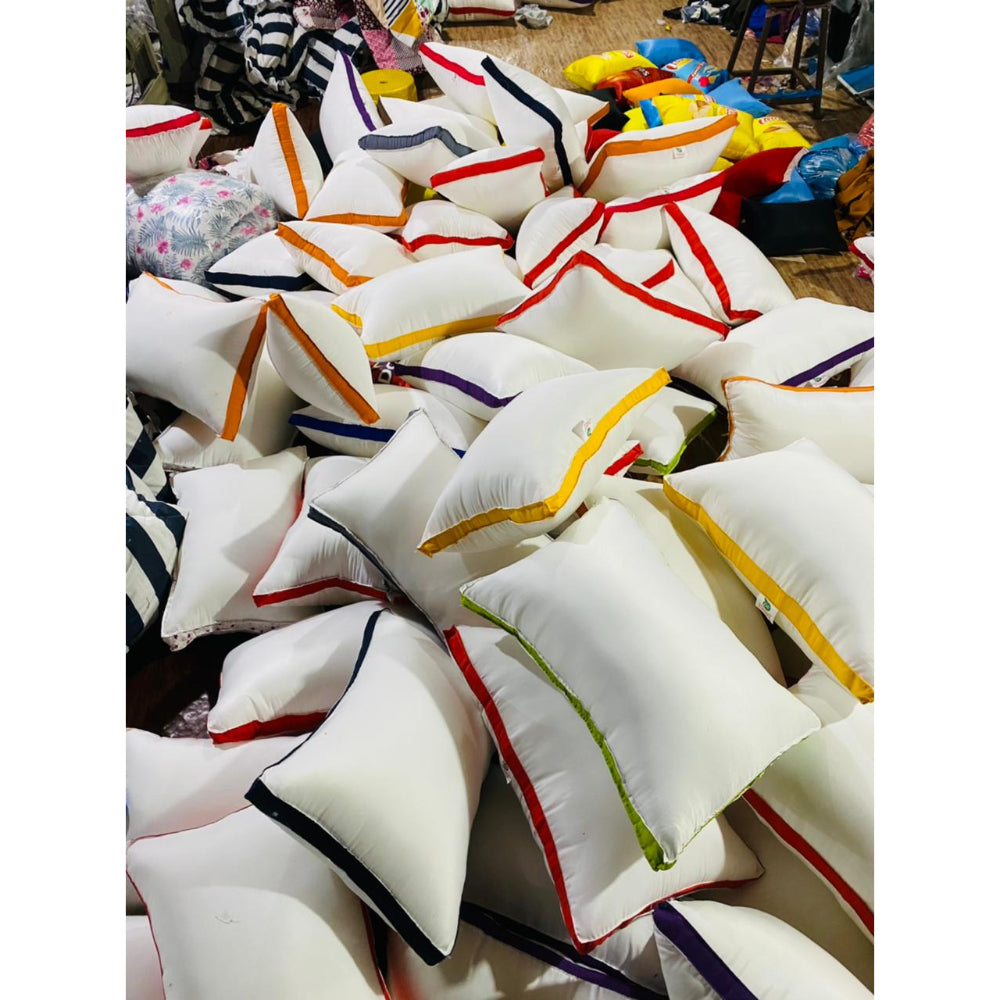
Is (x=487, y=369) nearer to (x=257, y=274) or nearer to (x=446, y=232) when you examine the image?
(x=446, y=232)

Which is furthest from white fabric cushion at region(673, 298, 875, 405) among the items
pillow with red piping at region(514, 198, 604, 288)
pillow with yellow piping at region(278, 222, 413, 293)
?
pillow with yellow piping at region(278, 222, 413, 293)

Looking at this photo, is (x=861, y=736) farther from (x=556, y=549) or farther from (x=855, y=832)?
(x=556, y=549)

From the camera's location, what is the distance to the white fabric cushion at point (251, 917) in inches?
30.9

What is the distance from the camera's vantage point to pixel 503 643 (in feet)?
3.24

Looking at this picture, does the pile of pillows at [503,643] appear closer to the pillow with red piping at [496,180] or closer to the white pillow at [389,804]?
the white pillow at [389,804]

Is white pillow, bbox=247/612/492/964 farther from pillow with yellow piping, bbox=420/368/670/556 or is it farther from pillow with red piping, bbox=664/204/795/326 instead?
pillow with red piping, bbox=664/204/795/326

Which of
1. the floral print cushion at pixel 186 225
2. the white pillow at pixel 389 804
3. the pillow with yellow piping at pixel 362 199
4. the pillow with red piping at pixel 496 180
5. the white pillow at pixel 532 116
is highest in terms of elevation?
the white pillow at pixel 532 116

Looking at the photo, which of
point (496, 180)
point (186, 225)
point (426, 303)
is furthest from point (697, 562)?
point (186, 225)

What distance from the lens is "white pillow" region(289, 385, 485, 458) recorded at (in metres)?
1.45

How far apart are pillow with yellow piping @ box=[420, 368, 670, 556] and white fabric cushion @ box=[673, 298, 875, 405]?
1.55 ft

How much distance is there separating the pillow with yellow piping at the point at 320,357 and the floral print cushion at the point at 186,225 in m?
0.68

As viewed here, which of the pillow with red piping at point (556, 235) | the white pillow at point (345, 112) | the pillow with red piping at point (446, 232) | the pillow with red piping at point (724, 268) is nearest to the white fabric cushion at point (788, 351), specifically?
the pillow with red piping at point (724, 268)

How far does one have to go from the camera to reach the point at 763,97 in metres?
3.06

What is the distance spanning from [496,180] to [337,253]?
45 cm
